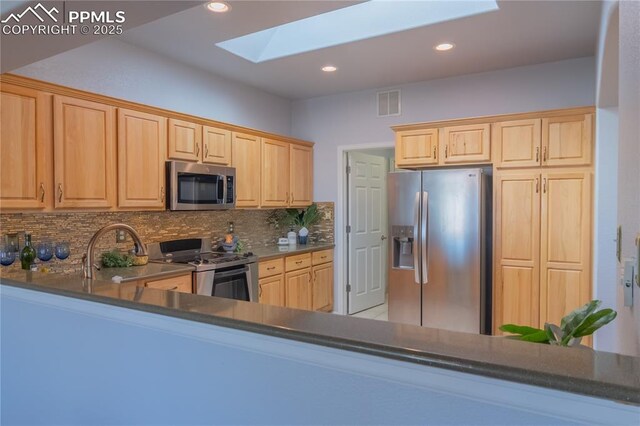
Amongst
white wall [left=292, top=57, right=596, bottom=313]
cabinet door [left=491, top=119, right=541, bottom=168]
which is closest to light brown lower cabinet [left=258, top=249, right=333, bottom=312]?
white wall [left=292, top=57, right=596, bottom=313]

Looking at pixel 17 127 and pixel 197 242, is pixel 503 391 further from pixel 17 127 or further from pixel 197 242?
pixel 197 242

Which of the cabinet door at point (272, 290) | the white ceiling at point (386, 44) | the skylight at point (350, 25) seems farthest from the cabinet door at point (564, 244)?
the cabinet door at point (272, 290)

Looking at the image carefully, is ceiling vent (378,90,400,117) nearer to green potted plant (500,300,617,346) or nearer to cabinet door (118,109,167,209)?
cabinet door (118,109,167,209)

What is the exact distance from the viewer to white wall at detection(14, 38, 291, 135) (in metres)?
3.21

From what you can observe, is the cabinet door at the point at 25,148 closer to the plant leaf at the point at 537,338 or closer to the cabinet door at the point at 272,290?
the cabinet door at the point at 272,290

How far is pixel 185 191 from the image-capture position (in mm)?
3670

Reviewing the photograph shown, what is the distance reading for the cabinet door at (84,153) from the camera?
2.83m

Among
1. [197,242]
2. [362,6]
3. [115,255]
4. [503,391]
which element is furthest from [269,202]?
[503,391]

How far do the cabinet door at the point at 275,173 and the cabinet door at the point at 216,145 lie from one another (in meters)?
0.52

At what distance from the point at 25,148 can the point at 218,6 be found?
1.51 m

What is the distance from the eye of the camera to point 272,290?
14.1ft

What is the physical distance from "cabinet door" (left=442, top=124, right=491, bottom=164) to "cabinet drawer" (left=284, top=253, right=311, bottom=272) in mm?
1816

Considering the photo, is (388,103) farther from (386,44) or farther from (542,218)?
(542,218)

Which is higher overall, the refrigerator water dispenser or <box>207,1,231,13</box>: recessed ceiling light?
<box>207,1,231,13</box>: recessed ceiling light
